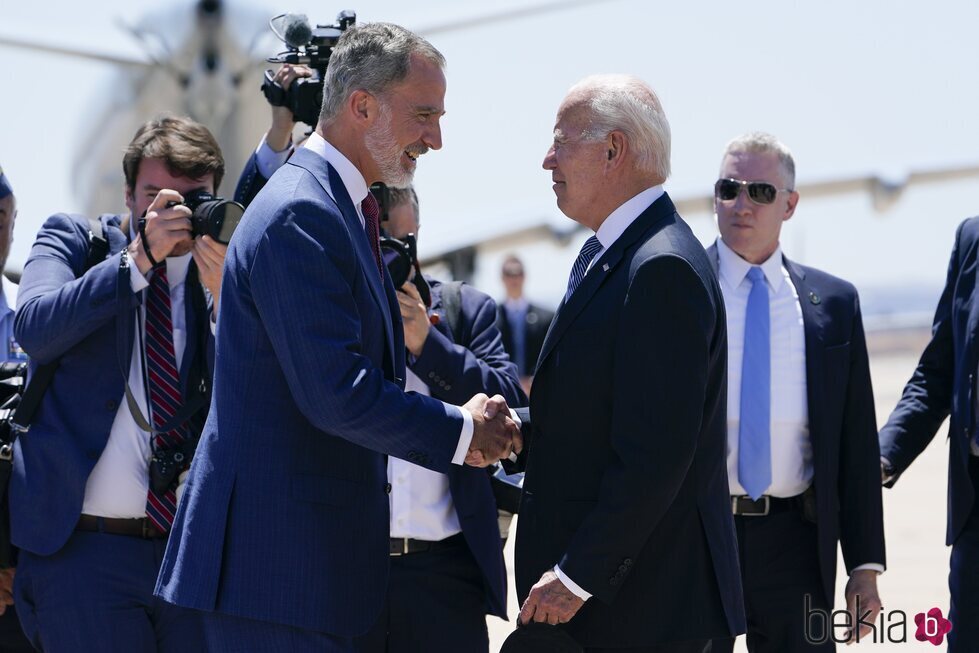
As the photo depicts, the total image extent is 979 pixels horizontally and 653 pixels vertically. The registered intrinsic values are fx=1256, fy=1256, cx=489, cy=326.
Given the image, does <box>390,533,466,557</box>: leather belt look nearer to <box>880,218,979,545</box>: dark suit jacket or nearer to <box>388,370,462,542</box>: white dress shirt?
<box>388,370,462,542</box>: white dress shirt

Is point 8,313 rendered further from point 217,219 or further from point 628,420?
point 628,420

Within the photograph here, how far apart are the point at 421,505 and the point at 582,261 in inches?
36.0

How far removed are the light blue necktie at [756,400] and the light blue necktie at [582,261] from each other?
999 millimetres

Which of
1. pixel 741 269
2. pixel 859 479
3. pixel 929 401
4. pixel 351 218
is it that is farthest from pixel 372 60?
pixel 929 401

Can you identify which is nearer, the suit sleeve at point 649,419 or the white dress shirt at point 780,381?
the suit sleeve at point 649,419

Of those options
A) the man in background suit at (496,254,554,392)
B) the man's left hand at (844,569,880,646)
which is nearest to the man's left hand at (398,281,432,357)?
the man's left hand at (844,569,880,646)

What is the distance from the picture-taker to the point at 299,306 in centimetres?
247

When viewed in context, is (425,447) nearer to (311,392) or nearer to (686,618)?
(311,392)

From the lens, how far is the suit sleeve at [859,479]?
3.71 metres

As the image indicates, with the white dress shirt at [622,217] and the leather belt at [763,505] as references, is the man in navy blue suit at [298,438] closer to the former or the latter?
the white dress shirt at [622,217]

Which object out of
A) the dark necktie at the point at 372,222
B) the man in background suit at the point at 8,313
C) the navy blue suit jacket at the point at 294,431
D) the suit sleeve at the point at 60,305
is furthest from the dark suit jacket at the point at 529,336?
the navy blue suit jacket at the point at 294,431

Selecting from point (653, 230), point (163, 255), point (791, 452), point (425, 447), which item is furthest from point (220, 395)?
point (791, 452)

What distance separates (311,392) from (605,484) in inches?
24.6

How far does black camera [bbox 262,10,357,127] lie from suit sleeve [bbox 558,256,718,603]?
4.50 feet
